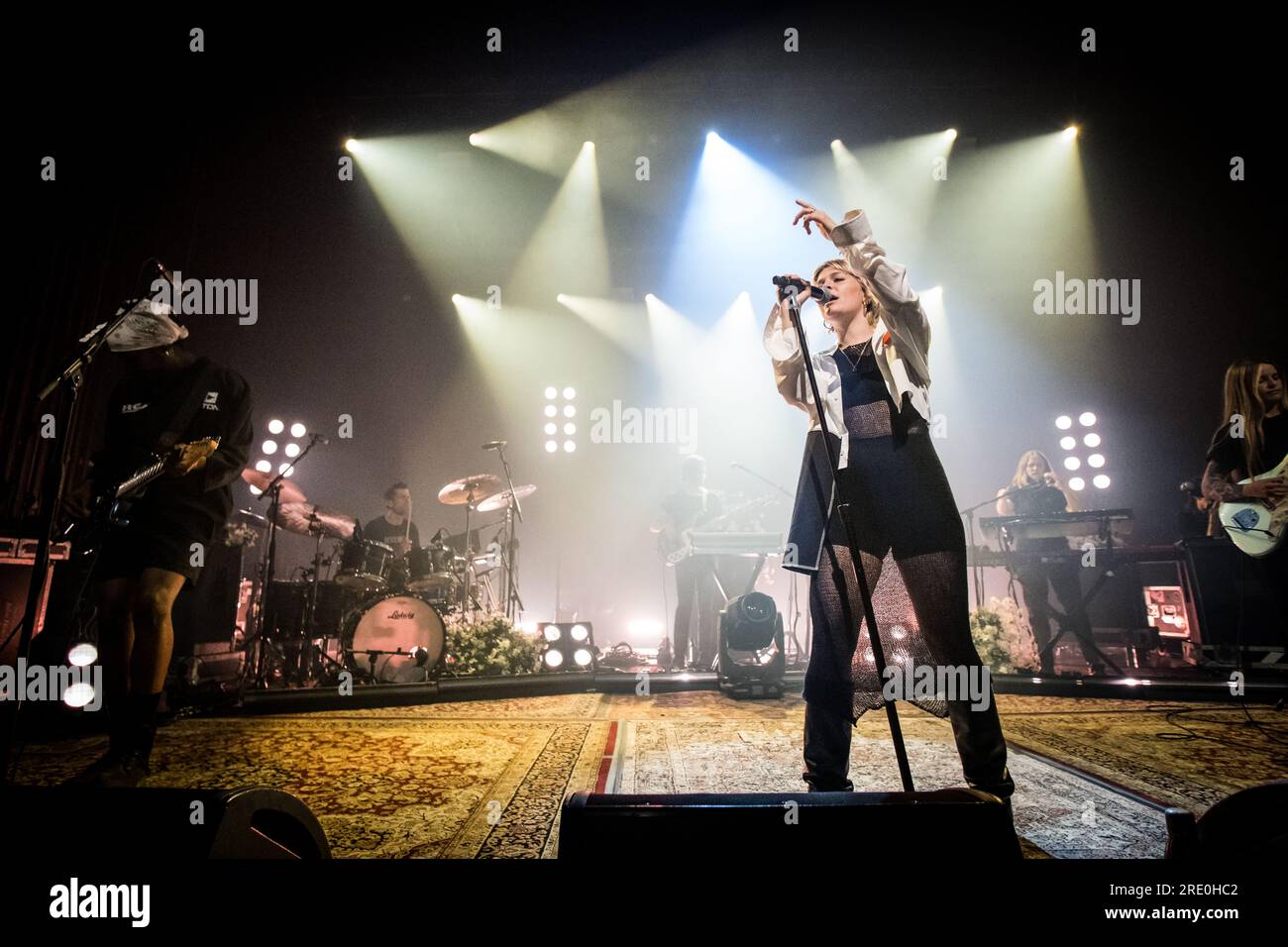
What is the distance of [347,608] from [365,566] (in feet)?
1.66

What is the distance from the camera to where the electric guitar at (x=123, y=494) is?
2350 mm

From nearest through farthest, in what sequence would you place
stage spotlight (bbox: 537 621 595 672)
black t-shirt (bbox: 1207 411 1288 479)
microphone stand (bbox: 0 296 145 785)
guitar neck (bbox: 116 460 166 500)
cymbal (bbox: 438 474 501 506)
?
microphone stand (bbox: 0 296 145 785) < guitar neck (bbox: 116 460 166 500) < black t-shirt (bbox: 1207 411 1288 479) < stage spotlight (bbox: 537 621 595 672) < cymbal (bbox: 438 474 501 506)

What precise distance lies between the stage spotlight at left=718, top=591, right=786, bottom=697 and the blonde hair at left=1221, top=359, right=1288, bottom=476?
3804 mm

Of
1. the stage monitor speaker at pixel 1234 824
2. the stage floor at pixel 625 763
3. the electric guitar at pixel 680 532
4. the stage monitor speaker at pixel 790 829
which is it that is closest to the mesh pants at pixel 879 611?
the stage floor at pixel 625 763

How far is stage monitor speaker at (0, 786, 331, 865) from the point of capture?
806mm

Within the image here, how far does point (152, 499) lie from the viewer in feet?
8.34

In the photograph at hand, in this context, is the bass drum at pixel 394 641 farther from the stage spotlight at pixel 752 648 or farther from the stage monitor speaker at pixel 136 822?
the stage monitor speaker at pixel 136 822

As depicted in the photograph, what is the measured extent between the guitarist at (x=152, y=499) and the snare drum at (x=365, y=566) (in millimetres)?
2796

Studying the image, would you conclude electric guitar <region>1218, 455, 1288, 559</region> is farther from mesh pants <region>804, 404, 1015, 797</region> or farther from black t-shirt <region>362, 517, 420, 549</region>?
black t-shirt <region>362, 517, 420, 549</region>

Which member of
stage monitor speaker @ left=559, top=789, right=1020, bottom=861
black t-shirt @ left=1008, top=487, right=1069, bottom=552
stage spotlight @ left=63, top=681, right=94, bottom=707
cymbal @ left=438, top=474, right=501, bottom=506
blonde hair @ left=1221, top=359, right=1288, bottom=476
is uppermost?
blonde hair @ left=1221, top=359, right=1288, bottom=476

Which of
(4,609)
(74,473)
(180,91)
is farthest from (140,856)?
(180,91)

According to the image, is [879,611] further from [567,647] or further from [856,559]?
[567,647]

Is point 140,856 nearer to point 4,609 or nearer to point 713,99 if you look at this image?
point 4,609

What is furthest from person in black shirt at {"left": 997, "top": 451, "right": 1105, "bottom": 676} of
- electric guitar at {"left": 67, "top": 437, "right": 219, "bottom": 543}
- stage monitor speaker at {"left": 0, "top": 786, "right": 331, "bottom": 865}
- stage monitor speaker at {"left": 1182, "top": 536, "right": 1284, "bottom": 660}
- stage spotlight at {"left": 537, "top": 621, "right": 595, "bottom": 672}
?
electric guitar at {"left": 67, "top": 437, "right": 219, "bottom": 543}
